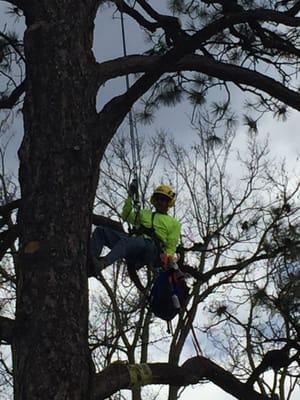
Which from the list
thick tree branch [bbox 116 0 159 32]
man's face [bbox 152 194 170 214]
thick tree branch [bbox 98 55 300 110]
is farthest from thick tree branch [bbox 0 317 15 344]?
thick tree branch [bbox 116 0 159 32]

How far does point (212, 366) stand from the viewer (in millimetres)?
4164

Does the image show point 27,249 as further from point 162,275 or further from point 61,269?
point 162,275

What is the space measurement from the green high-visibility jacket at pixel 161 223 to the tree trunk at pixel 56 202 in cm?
123

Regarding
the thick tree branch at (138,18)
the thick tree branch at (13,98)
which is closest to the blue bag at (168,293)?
the thick tree branch at (13,98)

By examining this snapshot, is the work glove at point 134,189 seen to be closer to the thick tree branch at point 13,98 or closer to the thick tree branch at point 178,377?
the thick tree branch at point 13,98

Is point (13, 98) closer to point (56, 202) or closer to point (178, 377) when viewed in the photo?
point (56, 202)

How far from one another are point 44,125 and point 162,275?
1.51 m

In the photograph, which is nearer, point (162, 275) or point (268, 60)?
point (162, 275)

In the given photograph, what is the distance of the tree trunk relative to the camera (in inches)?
134

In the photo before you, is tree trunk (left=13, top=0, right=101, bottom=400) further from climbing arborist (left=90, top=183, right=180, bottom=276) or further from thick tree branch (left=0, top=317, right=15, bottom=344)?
climbing arborist (left=90, top=183, right=180, bottom=276)

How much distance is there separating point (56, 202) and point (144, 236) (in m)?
1.55

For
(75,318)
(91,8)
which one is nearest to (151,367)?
(75,318)

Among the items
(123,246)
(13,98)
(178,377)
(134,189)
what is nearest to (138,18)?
(13,98)

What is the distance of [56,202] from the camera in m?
3.70
